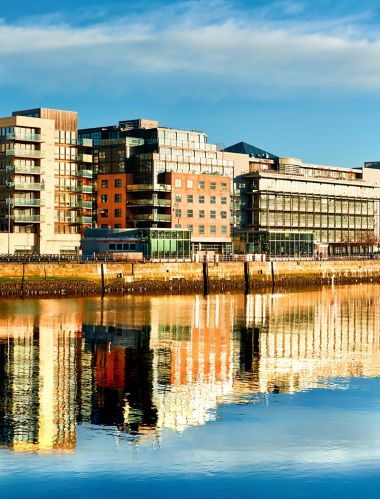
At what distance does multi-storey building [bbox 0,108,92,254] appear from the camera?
140125 mm

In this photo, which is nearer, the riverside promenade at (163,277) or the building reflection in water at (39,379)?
the building reflection in water at (39,379)

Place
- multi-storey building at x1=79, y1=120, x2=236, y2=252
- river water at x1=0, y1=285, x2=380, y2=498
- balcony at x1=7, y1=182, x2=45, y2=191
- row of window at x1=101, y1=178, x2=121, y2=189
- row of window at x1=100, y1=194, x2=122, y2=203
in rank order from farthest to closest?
row of window at x1=101, y1=178, x2=121, y2=189
row of window at x1=100, y1=194, x2=122, y2=203
multi-storey building at x1=79, y1=120, x2=236, y2=252
balcony at x1=7, y1=182, x2=45, y2=191
river water at x1=0, y1=285, x2=380, y2=498

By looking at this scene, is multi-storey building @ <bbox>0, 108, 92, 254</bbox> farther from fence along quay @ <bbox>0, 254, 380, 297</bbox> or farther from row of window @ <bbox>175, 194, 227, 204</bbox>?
fence along quay @ <bbox>0, 254, 380, 297</bbox>

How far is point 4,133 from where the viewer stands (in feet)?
465

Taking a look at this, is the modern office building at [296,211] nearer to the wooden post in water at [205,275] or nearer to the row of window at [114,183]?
the row of window at [114,183]

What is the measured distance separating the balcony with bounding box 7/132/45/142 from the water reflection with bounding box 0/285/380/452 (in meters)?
44.8

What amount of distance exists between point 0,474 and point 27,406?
1037 cm

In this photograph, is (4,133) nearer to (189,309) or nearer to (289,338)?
(189,309)

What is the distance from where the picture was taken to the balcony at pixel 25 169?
139163mm

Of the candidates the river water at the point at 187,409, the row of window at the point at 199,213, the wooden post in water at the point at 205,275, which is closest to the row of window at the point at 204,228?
the row of window at the point at 199,213

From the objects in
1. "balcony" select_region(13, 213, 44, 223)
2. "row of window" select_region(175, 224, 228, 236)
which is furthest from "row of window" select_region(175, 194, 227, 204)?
"balcony" select_region(13, 213, 44, 223)

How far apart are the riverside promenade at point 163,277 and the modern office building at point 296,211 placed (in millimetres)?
14622

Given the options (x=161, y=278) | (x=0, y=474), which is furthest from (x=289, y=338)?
(x=161, y=278)

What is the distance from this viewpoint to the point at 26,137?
141 metres
